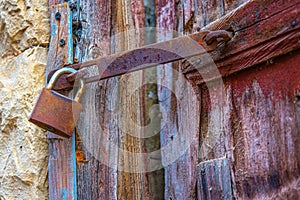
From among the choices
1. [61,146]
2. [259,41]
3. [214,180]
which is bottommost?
[214,180]

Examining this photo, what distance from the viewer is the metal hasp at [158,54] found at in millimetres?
862

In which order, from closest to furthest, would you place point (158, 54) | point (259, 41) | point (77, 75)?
point (259, 41), point (158, 54), point (77, 75)

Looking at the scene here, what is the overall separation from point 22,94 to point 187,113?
17.2 inches

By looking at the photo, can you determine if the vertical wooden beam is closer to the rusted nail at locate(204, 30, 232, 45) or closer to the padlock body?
the padlock body

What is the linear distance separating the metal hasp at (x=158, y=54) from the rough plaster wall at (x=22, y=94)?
0.49 ft

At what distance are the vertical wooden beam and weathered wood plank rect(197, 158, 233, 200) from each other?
0.31 meters

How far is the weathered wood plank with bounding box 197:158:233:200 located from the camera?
0.86 meters

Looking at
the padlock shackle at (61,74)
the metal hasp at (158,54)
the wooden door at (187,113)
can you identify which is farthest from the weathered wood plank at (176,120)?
the padlock shackle at (61,74)

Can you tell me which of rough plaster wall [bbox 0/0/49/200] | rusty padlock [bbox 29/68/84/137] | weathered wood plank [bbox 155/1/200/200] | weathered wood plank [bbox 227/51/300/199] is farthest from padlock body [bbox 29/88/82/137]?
weathered wood plank [bbox 227/51/300/199]

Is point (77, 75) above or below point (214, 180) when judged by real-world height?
above

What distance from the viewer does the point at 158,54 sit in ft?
2.97

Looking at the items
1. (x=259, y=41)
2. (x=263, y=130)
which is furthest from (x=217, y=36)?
(x=263, y=130)

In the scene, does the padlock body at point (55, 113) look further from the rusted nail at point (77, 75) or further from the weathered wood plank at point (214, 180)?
the weathered wood plank at point (214, 180)

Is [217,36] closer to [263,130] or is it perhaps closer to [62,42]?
[263,130]
